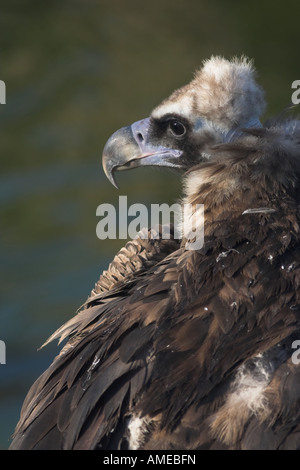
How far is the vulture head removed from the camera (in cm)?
351

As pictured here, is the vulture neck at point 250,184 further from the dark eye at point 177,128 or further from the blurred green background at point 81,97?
the blurred green background at point 81,97

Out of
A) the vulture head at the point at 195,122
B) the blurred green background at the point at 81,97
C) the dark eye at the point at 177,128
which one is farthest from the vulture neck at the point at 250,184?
the blurred green background at the point at 81,97

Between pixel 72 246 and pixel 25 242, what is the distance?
325 millimetres

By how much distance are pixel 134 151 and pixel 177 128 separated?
0.20m

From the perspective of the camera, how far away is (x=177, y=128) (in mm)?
3645

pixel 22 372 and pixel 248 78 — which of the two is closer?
pixel 248 78

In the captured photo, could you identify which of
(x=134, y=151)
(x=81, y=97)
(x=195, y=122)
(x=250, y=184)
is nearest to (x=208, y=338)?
(x=250, y=184)

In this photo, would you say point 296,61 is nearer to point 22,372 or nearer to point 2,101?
point 2,101

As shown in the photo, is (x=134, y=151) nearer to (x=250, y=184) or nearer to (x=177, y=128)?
(x=177, y=128)

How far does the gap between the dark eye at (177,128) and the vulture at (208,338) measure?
579 mm

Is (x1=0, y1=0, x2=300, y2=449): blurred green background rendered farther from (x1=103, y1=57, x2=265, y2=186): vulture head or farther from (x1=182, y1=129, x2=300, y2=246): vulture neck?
(x1=182, y1=129, x2=300, y2=246): vulture neck

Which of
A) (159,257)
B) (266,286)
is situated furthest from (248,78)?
(266,286)

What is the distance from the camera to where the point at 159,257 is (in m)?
3.50

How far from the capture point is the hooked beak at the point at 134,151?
3.70 meters
